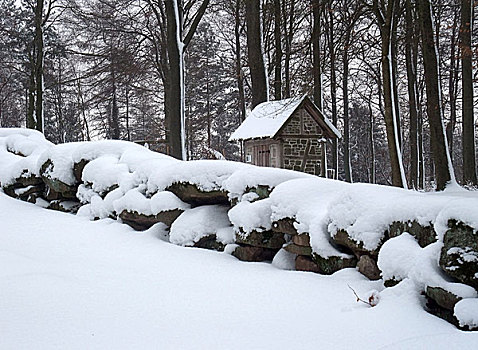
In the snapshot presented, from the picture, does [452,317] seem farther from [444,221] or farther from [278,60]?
[278,60]

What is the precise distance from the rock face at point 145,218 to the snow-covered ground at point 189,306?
2.69 feet

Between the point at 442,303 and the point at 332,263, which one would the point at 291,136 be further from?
the point at 442,303

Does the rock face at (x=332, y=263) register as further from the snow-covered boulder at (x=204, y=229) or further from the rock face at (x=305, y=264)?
the snow-covered boulder at (x=204, y=229)

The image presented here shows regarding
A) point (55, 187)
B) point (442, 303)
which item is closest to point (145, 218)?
→ point (55, 187)

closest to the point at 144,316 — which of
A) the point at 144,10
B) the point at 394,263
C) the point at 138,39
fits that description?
the point at 394,263

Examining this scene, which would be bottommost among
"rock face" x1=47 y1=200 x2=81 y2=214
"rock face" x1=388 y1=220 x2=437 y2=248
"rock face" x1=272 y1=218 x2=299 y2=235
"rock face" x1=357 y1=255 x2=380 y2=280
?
"rock face" x1=357 y1=255 x2=380 y2=280

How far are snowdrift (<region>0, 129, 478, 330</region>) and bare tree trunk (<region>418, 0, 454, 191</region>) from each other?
3974mm

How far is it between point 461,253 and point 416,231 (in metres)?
0.46

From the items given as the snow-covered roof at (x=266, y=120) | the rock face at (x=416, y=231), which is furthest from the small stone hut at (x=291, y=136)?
the rock face at (x=416, y=231)

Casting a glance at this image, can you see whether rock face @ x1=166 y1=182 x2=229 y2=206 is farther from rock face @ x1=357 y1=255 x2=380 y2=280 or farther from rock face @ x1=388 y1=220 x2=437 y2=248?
rock face @ x1=388 y1=220 x2=437 y2=248

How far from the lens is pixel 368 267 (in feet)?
12.1

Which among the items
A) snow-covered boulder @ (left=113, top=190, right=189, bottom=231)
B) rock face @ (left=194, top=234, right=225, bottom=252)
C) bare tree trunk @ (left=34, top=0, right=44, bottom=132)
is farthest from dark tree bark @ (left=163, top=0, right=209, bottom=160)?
bare tree trunk @ (left=34, top=0, right=44, bottom=132)

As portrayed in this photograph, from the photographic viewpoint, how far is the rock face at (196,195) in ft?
17.2

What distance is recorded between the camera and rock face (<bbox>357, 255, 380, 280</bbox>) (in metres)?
3.63
